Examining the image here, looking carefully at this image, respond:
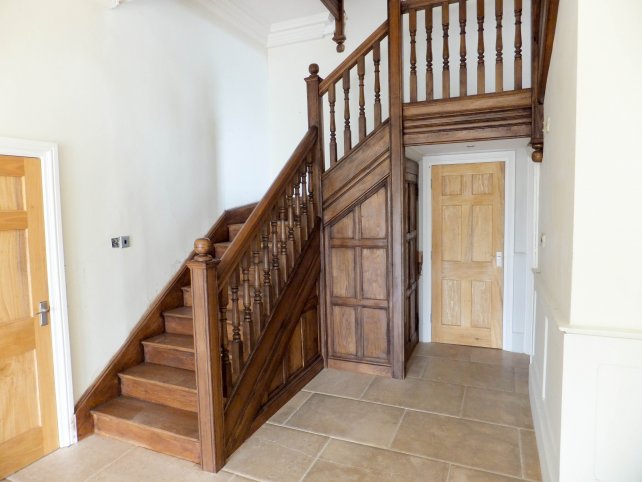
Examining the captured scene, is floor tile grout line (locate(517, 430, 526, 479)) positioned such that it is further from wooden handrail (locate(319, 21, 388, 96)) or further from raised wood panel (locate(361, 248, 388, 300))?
wooden handrail (locate(319, 21, 388, 96))

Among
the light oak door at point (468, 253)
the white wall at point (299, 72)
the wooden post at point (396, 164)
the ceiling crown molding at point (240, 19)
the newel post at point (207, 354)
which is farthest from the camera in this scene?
the white wall at point (299, 72)

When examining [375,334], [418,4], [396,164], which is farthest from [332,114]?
[375,334]

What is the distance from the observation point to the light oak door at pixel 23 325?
2.36 metres

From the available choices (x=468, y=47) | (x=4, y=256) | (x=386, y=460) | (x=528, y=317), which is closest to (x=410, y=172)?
(x=468, y=47)

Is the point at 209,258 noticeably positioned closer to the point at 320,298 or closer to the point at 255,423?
the point at 255,423

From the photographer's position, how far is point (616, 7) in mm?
1587

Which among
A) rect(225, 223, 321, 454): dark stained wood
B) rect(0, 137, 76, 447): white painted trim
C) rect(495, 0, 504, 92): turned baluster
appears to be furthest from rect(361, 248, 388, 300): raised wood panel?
rect(0, 137, 76, 447): white painted trim

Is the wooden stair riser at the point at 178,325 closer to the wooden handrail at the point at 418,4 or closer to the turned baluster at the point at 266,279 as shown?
the turned baluster at the point at 266,279

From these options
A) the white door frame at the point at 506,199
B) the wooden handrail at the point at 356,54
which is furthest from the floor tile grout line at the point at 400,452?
the wooden handrail at the point at 356,54

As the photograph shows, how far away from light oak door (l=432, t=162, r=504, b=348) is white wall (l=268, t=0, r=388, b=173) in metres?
1.25

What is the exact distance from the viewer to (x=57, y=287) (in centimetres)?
259

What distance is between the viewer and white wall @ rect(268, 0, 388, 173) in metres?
4.55

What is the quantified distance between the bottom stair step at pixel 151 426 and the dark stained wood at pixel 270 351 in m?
0.27

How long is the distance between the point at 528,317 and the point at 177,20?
14.8 ft
